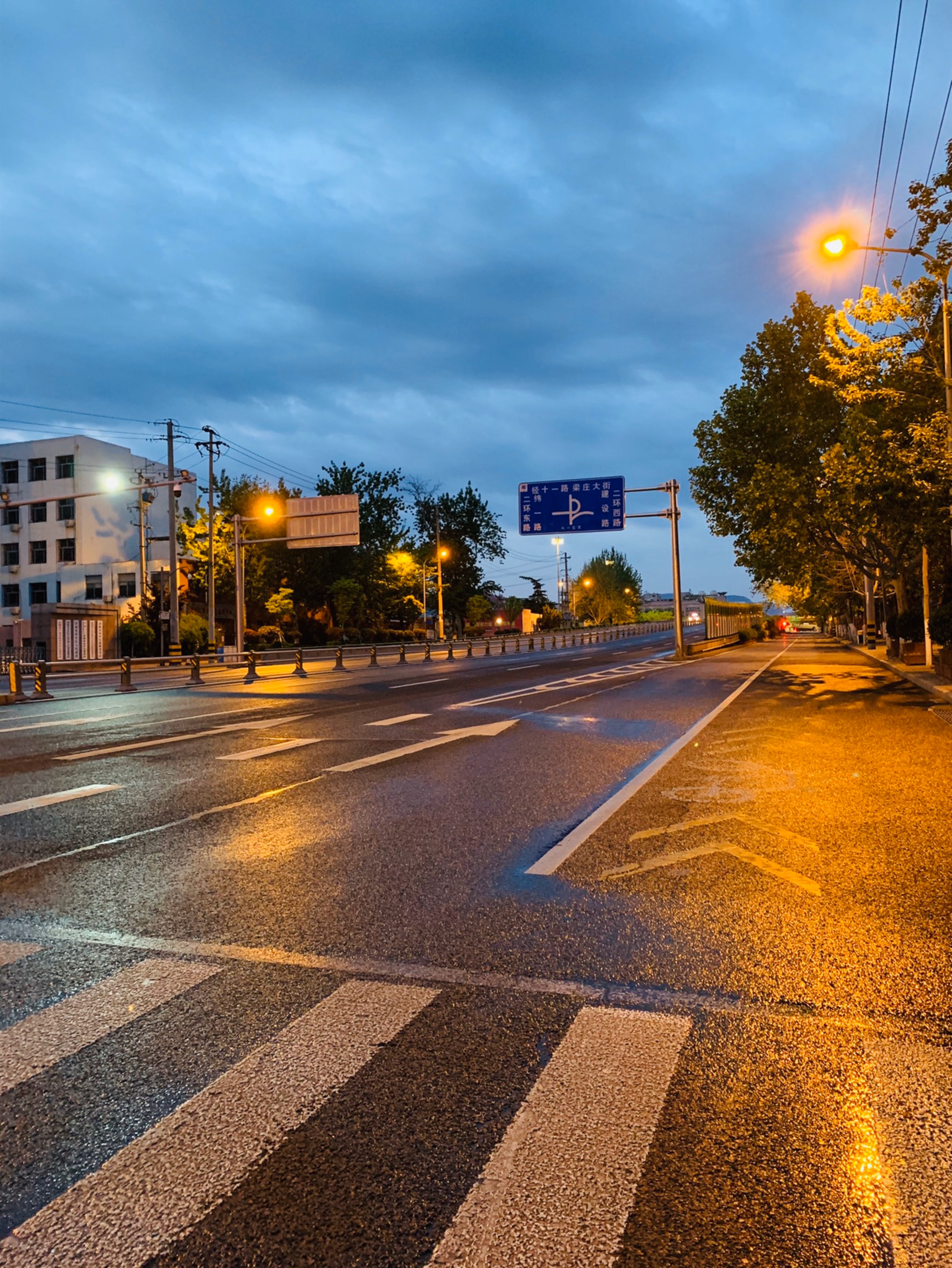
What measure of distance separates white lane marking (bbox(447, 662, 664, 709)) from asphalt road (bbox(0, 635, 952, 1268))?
33.4 ft

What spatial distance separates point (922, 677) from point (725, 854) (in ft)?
66.1

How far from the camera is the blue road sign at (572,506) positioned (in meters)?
40.1

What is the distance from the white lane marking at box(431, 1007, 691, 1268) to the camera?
2.25m

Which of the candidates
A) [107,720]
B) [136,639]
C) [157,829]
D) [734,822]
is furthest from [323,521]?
[734,822]

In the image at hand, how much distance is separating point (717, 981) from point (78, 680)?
3340 centimetres

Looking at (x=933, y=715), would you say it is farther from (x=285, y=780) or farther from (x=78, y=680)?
(x=78, y=680)

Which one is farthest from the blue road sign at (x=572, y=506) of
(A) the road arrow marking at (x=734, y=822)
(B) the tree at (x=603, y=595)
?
(B) the tree at (x=603, y=595)

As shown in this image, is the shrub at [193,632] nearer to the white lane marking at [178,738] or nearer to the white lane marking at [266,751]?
the white lane marking at [178,738]

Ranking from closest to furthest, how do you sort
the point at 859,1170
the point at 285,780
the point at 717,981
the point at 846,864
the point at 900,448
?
1. the point at 859,1170
2. the point at 717,981
3. the point at 846,864
4. the point at 285,780
5. the point at 900,448

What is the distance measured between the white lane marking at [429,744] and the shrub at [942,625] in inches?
645

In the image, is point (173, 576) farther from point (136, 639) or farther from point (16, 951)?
point (16, 951)

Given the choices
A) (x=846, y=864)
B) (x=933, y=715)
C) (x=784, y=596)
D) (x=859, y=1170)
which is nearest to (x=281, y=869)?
(x=846, y=864)

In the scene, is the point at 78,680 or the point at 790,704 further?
the point at 78,680

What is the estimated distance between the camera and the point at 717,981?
156 inches
